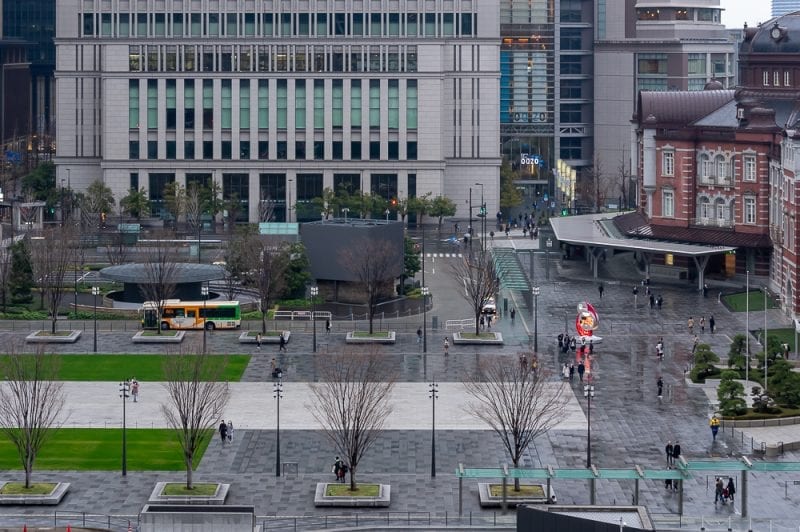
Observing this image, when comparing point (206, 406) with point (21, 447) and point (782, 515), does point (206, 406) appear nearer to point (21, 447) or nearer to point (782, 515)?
point (21, 447)

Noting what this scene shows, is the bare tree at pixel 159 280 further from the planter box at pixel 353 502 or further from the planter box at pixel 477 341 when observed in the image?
the planter box at pixel 353 502

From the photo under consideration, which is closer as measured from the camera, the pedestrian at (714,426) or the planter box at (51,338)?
the pedestrian at (714,426)

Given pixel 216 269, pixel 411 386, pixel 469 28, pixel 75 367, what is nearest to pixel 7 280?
pixel 216 269

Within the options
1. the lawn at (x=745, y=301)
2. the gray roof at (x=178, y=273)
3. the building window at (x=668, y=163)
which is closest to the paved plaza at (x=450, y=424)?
the lawn at (x=745, y=301)

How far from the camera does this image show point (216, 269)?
12688cm

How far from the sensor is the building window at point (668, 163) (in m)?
142

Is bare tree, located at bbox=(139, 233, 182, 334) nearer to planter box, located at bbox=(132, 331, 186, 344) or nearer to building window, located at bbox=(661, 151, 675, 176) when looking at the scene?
planter box, located at bbox=(132, 331, 186, 344)

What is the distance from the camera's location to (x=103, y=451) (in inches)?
3204

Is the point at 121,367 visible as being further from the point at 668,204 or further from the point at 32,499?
the point at 668,204

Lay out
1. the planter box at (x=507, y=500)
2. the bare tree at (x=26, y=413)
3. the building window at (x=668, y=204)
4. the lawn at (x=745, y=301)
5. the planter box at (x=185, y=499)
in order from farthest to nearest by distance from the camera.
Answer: the building window at (x=668, y=204) → the lawn at (x=745, y=301) → the bare tree at (x=26, y=413) → the planter box at (x=185, y=499) → the planter box at (x=507, y=500)

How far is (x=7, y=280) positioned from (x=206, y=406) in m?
47.9

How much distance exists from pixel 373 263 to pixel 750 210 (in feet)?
101

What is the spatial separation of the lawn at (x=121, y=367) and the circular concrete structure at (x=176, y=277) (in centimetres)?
1663

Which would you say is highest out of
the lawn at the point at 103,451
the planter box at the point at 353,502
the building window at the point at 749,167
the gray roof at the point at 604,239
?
the building window at the point at 749,167
